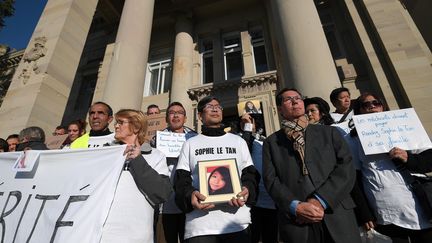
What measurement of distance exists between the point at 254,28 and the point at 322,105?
11231mm

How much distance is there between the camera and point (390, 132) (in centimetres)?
275

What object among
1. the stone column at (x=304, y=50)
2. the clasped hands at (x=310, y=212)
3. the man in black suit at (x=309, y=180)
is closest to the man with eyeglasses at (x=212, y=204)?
the man in black suit at (x=309, y=180)

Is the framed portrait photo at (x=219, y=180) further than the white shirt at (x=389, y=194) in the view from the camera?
No

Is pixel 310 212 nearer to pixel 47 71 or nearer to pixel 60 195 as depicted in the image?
pixel 60 195

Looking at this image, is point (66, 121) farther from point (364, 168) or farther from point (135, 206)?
point (364, 168)

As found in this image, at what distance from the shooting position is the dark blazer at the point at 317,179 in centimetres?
203

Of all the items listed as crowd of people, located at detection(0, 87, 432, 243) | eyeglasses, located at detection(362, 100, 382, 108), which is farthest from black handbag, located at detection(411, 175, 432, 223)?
eyeglasses, located at detection(362, 100, 382, 108)

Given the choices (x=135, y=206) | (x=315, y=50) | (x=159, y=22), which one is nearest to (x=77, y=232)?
(x=135, y=206)

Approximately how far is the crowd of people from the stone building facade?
2.73 meters

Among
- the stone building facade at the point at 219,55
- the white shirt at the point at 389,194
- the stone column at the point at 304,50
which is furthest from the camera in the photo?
the stone building facade at the point at 219,55

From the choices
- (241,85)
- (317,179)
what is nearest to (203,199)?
(317,179)

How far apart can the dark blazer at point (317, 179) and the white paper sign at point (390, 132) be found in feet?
1.91

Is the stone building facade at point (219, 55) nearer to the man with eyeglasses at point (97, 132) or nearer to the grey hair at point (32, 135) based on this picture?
the man with eyeglasses at point (97, 132)

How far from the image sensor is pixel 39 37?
30.8 ft
